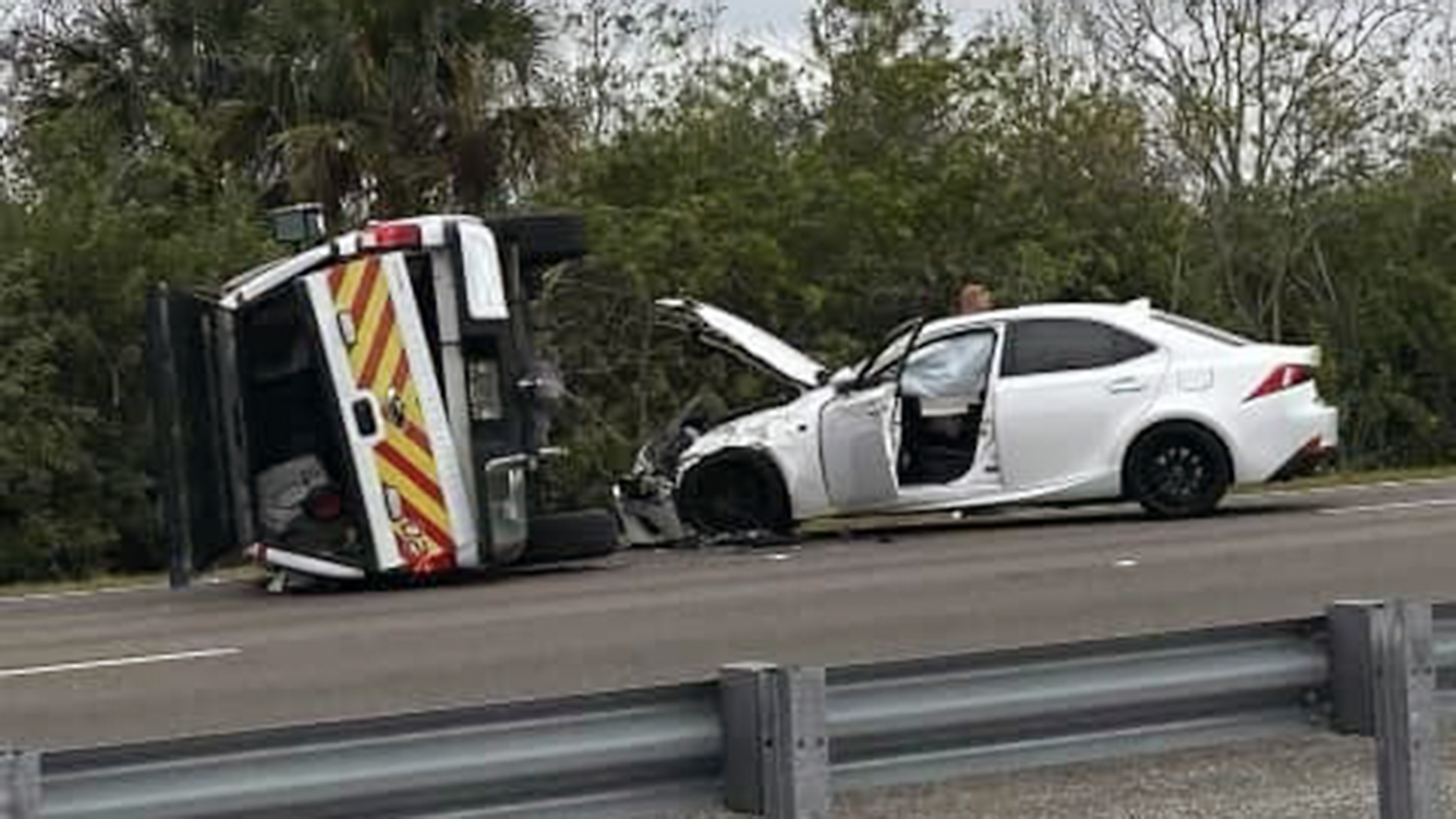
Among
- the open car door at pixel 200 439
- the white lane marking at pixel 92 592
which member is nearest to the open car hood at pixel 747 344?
the white lane marking at pixel 92 592

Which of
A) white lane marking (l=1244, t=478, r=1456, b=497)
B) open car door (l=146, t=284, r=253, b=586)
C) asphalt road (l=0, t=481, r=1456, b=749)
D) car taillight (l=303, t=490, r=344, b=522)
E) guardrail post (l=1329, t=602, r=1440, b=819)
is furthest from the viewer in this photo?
white lane marking (l=1244, t=478, r=1456, b=497)

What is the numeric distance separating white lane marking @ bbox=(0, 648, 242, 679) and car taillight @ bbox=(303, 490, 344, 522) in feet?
10.4

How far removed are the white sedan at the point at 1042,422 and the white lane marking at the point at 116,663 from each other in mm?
5900

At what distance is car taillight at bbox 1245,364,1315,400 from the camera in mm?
17641

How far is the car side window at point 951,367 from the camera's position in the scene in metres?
17.7

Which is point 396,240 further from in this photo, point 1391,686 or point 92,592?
point 1391,686

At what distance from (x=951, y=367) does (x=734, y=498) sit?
1822mm

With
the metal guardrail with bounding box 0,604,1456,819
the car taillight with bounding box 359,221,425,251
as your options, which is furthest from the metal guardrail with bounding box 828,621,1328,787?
the car taillight with bounding box 359,221,425,251

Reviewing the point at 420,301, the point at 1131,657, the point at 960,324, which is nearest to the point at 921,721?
the point at 1131,657

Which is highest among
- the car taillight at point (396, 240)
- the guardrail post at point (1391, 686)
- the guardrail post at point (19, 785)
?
the car taillight at point (396, 240)

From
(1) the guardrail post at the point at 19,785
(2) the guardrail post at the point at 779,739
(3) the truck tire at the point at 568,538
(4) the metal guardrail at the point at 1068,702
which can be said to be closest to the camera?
(1) the guardrail post at the point at 19,785

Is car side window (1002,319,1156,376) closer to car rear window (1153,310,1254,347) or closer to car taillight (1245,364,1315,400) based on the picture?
car rear window (1153,310,1254,347)

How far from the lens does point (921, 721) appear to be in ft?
16.4

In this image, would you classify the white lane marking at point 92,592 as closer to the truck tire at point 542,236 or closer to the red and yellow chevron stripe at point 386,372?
the red and yellow chevron stripe at point 386,372
